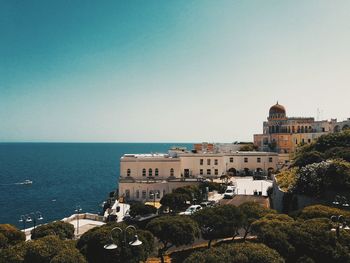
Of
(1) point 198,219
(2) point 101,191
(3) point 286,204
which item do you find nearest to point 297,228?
(1) point 198,219

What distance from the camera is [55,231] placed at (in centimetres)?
2442

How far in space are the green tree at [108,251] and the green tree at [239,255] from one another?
3877 millimetres

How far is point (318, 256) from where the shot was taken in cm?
1628

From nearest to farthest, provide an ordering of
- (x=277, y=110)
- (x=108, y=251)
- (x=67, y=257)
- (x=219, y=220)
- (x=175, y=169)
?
1. (x=67, y=257)
2. (x=108, y=251)
3. (x=219, y=220)
4. (x=175, y=169)
5. (x=277, y=110)

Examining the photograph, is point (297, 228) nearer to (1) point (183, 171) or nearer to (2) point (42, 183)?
(1) point (183, 171)

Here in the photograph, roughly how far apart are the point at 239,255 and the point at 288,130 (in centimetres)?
7310

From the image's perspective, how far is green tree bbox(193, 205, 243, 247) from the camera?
75.6ft

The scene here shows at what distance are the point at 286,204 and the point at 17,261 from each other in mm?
27210

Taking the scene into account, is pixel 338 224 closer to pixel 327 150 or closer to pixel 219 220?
pixel 219 220

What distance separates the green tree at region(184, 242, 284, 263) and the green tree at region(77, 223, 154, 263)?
3.88 m

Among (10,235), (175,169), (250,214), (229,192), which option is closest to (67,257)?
(10,235)

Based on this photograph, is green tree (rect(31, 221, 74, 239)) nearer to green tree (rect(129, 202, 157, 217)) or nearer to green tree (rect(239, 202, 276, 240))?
green tree (rect(129, 202, 157, 217))

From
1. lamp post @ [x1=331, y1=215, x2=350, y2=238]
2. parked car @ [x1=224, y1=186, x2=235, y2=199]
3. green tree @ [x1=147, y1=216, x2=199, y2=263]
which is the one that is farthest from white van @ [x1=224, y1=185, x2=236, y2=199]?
lamp post @ [x1=331, y1=215, x2=350, y2=238]

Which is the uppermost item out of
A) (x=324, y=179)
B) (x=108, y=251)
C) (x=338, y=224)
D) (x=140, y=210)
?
(x=324, y=179)
